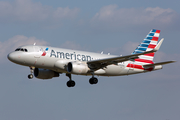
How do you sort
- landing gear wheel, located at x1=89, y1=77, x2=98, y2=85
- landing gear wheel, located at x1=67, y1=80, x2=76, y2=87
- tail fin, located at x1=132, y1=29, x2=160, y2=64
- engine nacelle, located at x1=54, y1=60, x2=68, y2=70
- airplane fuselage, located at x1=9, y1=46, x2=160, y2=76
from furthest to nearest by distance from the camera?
1. tail fin, located at x1=132, y1=29, x2=160, y2=64
2. landing gear wheel, located at x1=67, y1=80, x2=76, y2=87
3. landing gear wheel, located at x1=89, y1=77, x2=98, y2=85
4. engine nacelle, located at x1=54, y1=60, x2=68, y2=70
5. airplane fuselage, located at x1=9, y1=46, x2=160, y2=76

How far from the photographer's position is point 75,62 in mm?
46156

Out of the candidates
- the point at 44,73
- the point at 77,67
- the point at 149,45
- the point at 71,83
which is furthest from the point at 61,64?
the point at 149,45

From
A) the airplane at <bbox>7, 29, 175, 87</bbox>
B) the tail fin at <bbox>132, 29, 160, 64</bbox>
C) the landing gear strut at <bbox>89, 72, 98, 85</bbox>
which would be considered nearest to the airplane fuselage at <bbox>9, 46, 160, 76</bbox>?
the airplane at <bbox>7, 29, 175, 87</bbox>

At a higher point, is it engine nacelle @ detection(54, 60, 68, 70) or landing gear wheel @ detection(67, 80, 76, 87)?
engine nacelle @ detection(54, 60, 68, 70)

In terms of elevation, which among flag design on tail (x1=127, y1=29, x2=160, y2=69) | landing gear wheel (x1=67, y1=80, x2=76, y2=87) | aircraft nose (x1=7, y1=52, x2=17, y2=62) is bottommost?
landing gear wheel (x1=67, y1=80, x2=76, y2=87)

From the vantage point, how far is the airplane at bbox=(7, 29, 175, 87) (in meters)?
44.7

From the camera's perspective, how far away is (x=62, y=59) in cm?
4616

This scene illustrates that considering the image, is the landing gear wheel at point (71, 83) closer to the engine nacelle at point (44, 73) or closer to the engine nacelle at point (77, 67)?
the engine nacelle at point (44, 73)

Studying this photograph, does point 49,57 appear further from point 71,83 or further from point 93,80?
point 71,83

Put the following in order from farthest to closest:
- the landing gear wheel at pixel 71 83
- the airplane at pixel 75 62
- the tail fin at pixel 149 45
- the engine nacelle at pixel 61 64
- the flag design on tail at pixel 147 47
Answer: the tail fin at pixel 149 45 < the flag design on tail at pixel 147 47 < the landing gear wheel at pixel 71 83 < the engine nacelle at pixel 61 64 < the airplane at pixel 75 62

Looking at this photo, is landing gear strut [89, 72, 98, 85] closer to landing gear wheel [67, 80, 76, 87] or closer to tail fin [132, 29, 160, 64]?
landing gear wheel [67, 80, 76, 87]

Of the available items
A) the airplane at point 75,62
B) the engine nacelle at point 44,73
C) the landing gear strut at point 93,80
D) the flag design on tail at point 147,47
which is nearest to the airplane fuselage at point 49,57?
the airplane at point 75,62

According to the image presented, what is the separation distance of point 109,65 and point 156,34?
11.9 m

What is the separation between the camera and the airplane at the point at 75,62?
44.7 meters
